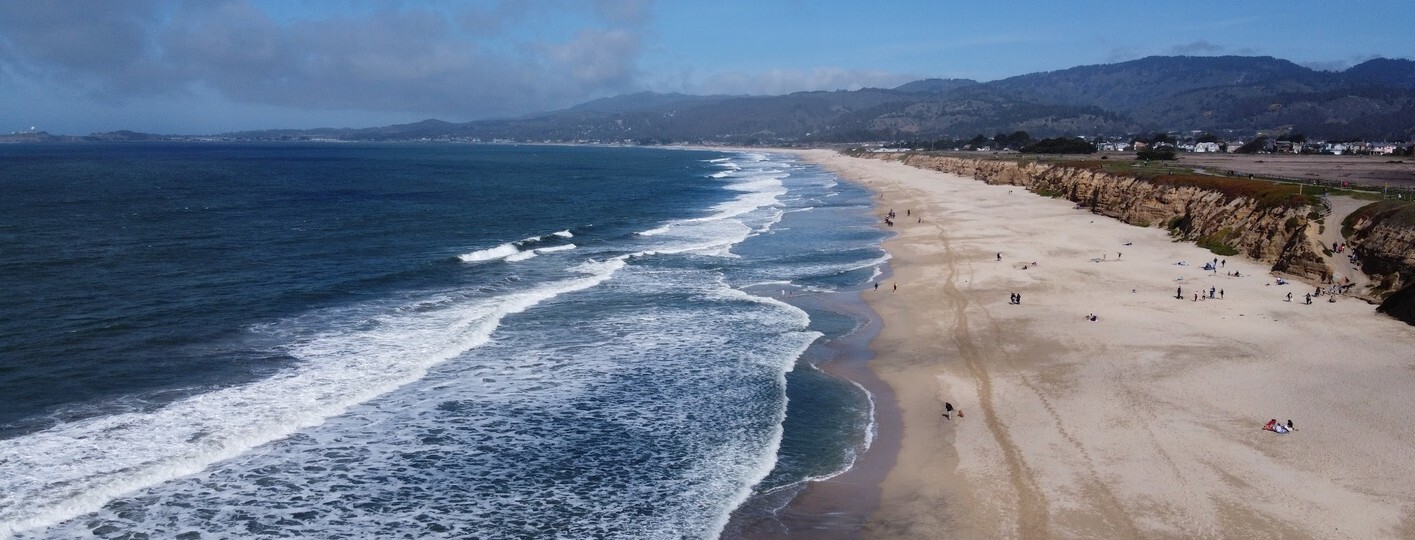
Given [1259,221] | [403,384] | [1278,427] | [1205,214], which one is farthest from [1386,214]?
[403,384]

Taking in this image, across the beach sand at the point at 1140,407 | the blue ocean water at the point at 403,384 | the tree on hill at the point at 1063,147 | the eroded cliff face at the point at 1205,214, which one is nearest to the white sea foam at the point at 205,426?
the blue ocean water at the point at 403,384

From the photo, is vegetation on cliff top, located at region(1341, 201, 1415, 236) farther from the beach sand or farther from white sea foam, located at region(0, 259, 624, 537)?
white sea foam, located at region(0, 259, 624, 537)

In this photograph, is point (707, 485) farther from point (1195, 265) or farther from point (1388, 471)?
point (1195, 265)

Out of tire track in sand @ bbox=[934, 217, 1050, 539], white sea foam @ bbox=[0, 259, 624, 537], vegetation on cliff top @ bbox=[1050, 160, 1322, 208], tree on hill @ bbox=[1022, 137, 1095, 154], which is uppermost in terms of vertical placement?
tree on hill @ bbox=[1022, 137, 1095, 154]

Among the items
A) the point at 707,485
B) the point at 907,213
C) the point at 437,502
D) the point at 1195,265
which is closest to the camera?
the point at 437,502

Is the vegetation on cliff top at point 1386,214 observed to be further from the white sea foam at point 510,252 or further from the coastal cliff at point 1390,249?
the white sea foam at point 510,252

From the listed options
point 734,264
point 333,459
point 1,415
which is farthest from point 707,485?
point 734,264

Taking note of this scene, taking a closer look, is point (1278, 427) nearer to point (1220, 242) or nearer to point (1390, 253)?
point (1390, 253)

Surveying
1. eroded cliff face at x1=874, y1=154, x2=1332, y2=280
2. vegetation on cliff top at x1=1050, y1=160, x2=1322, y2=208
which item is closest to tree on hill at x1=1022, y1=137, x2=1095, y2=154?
eroded cliff face at x1=874, y1=154, x2=1332, y2=280
